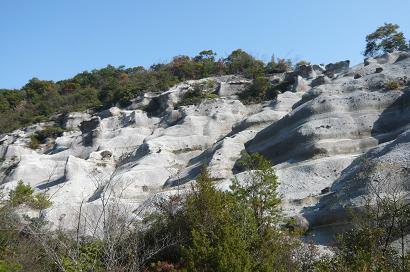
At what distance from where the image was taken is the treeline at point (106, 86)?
57375 millimetres

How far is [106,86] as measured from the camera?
63875mm

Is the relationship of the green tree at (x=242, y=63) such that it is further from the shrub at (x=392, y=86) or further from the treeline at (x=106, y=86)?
the shrub at (x=392, y=86)

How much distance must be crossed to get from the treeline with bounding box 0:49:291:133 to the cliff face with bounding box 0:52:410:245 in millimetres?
9272

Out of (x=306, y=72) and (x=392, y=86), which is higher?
(x=392, y=86)

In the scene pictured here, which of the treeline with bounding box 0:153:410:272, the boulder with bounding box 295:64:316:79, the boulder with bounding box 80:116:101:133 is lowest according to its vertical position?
the boulder with bounding box 80:116:101:133

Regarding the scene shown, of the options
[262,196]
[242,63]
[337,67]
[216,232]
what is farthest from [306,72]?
[216,232]

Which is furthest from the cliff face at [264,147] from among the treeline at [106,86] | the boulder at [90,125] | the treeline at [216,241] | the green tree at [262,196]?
the treeline at [106,86]

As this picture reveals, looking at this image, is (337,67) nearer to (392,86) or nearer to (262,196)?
(392,86)

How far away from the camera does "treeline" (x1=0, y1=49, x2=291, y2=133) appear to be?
57.4 meters

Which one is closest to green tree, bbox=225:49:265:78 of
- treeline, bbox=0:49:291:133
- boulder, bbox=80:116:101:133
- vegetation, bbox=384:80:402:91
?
treeline, bbox=0:49:291:133

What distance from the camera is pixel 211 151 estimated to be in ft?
107

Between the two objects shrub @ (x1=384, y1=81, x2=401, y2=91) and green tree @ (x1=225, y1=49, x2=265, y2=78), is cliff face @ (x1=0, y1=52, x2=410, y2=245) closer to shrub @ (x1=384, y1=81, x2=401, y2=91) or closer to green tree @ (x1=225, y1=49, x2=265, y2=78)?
shrub @ (x1=384, y1=81, x2=401, y2=91)

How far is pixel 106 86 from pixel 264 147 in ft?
121

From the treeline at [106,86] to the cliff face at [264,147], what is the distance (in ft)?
30.4
